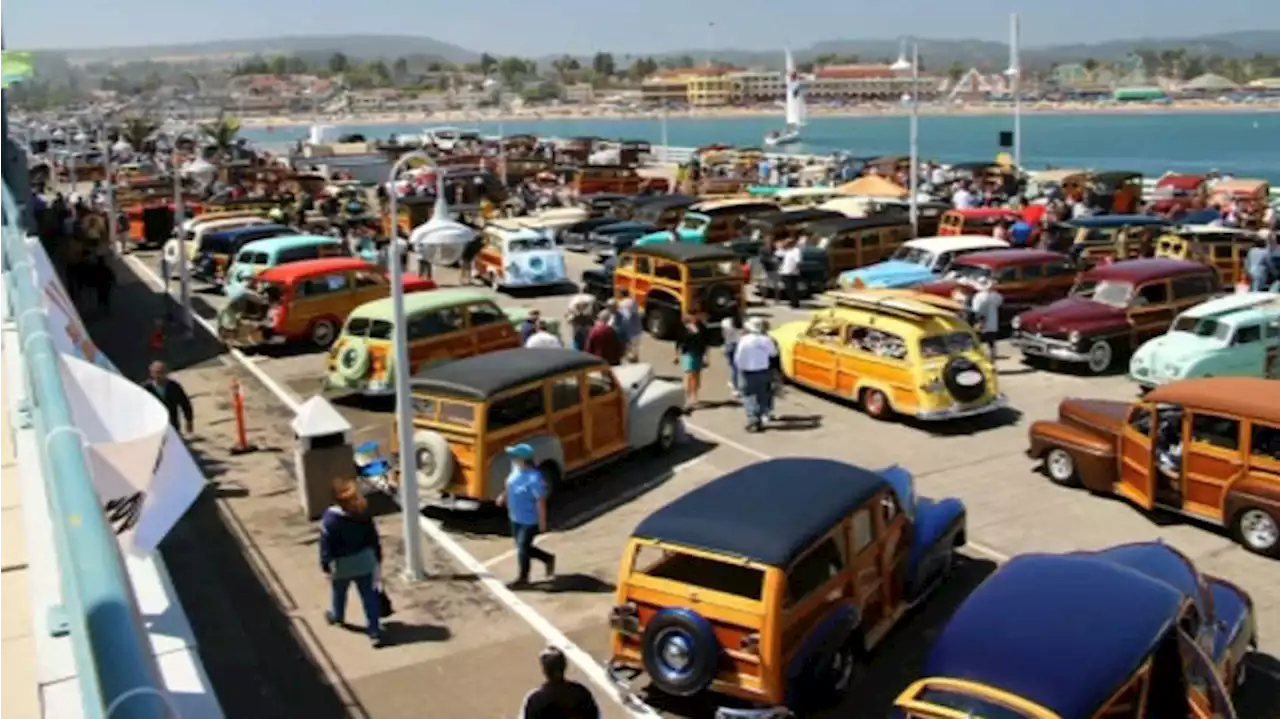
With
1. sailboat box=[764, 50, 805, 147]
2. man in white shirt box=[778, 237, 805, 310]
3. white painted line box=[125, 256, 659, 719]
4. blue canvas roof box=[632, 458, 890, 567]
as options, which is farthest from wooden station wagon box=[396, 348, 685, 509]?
sailboat box=[764, 50, 805, 147]

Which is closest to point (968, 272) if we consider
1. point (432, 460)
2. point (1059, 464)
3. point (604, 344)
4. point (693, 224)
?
point (604, 344)

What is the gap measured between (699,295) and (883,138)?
150917 mm

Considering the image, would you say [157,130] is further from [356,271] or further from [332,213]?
[356,271]

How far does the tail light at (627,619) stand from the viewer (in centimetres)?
927

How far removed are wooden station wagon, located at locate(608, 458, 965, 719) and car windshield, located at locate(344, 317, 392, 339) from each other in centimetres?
962

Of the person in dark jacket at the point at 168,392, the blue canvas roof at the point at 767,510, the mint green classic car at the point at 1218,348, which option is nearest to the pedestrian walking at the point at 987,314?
the mint green classic car at the point at 1218,348

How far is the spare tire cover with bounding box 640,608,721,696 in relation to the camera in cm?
885

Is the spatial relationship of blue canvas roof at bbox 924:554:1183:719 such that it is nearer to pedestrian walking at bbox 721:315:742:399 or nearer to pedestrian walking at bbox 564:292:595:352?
pedestrian walking at bbox 721:315:742:399

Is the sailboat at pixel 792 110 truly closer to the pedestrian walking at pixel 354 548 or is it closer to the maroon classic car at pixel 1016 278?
the maroon classic car at pixel 1016 278

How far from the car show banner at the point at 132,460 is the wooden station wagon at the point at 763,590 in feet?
11.3

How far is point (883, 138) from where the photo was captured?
16788 cm

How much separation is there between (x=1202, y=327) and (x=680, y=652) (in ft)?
41.0

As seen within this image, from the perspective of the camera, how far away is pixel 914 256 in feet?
86.3

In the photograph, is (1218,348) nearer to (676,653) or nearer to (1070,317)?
(1070,317)
